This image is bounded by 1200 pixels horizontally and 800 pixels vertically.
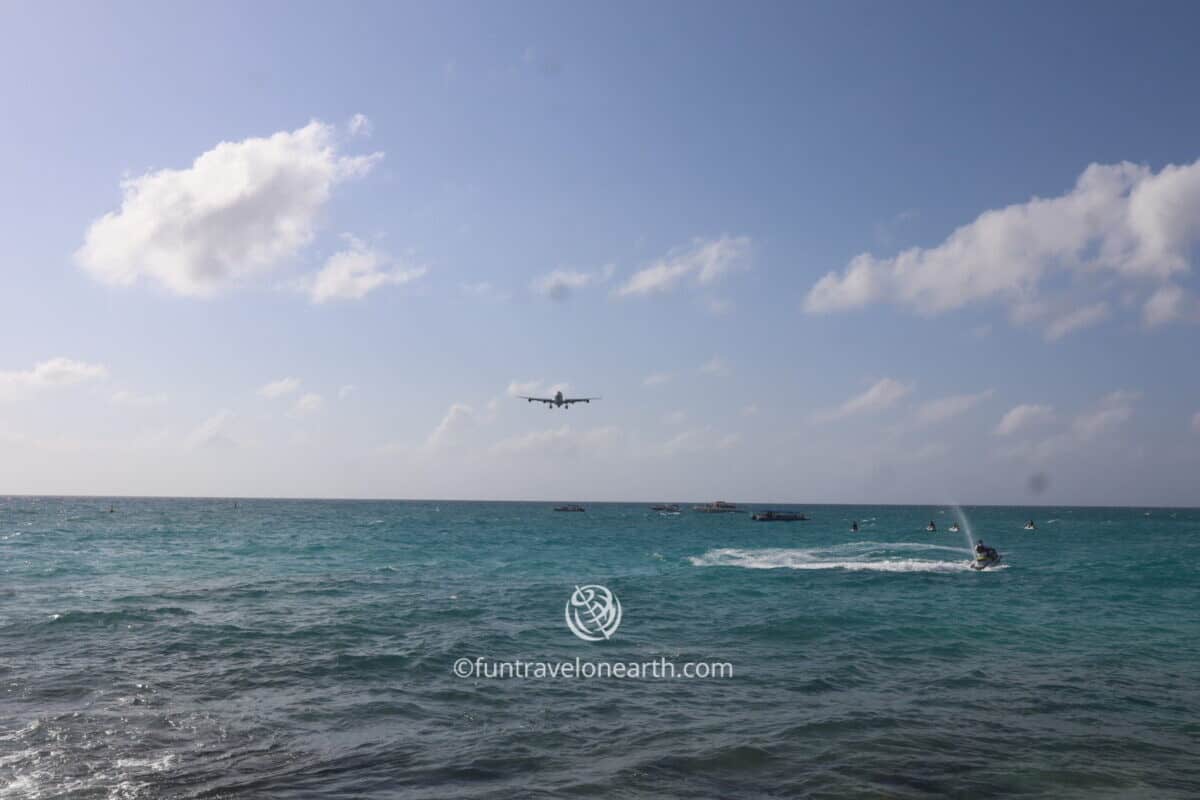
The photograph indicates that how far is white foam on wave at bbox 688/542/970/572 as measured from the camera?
50031 mm

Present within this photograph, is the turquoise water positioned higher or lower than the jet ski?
lower

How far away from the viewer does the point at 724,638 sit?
2512 cm

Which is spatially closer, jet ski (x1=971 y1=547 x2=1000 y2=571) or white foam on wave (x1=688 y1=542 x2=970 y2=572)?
jet ski (x1=971 y1=547 x2=1000 y2=571)

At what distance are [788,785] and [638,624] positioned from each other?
1505 cm

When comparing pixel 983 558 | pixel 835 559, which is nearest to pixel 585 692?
pixel 983 558

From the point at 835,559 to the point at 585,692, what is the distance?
43.0 m

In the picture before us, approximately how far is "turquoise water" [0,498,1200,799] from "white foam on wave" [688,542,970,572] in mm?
10267

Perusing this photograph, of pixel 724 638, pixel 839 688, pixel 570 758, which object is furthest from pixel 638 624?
pixel 570 758

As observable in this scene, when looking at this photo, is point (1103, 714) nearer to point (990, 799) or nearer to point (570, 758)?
point (990, 799)

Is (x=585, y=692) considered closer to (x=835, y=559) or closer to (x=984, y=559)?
(x=984, y=559)

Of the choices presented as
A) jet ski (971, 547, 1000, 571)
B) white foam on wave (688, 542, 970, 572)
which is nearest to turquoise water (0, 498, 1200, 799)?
jet ski (971, 547, 1000, 571)

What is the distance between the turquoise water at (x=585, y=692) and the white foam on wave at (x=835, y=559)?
33.7 ft

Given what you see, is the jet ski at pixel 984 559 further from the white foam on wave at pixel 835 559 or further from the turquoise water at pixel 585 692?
the turquoise water at pixel 585 692

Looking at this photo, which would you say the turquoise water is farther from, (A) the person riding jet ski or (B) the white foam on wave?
(B) the white foam on wave
